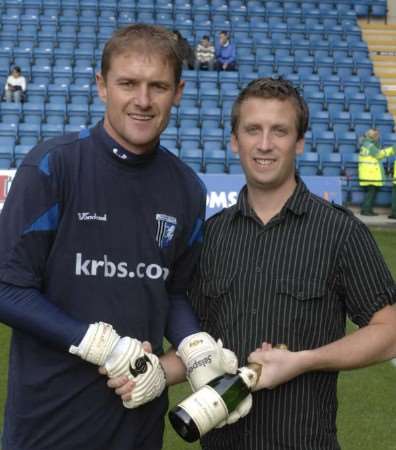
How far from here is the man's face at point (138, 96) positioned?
2.19 meters

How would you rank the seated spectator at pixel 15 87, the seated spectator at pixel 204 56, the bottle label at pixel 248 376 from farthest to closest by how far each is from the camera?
1. the seated spectator at pixel 204 56
2. the seated spectator at pixel 15 87
3. the bottle label at pixel 248 376

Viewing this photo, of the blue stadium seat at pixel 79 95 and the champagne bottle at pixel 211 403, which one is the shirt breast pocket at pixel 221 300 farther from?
the blue stadium seat at pixel 79 95

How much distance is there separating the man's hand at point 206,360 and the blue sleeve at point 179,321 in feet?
0.30

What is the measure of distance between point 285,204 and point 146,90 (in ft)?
1.92

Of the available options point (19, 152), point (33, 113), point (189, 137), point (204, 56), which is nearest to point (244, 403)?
point (19, 152)

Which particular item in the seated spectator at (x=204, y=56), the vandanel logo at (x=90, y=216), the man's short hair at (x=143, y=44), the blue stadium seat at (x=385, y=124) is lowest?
the vandanel logo at (x=90, y=216)

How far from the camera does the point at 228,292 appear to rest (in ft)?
7.79

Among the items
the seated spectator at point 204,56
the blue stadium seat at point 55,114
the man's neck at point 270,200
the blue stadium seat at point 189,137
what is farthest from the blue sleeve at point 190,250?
the seated spectator at point 204,56

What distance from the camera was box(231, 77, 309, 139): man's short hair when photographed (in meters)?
2.34

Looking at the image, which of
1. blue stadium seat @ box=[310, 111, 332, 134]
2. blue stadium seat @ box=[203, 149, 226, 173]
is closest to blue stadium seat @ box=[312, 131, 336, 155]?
blue stadium seat @ box=[310, 111, 332, 134]

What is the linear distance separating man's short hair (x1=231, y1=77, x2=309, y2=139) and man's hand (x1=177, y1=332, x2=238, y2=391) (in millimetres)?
747

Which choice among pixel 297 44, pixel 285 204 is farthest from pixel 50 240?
pixel 297 44

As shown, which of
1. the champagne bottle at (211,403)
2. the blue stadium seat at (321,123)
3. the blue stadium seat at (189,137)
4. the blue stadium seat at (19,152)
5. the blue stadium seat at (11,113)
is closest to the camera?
the champagne bottle at (211,403)

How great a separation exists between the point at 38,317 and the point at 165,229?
1.63ft
